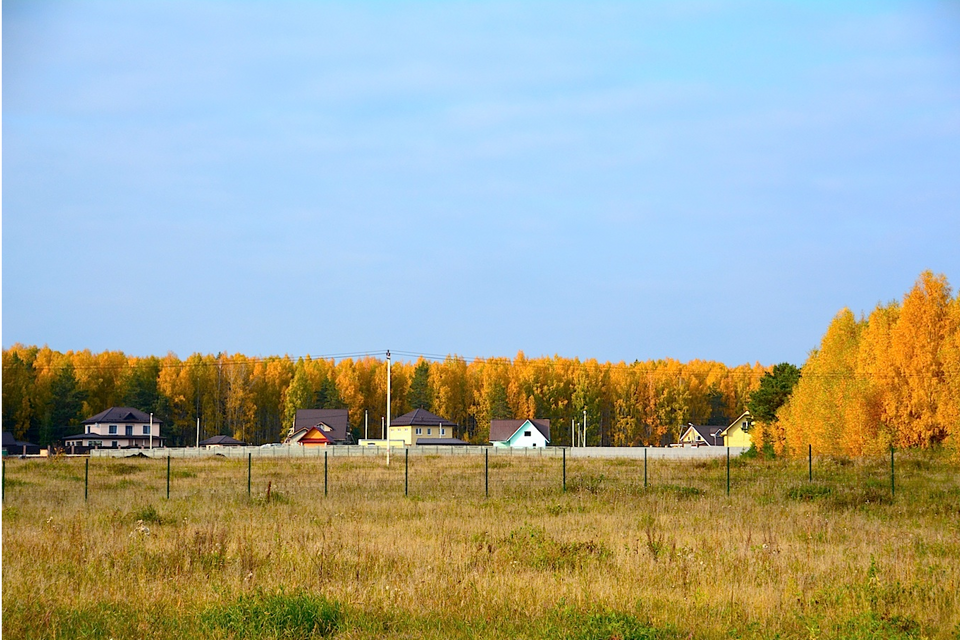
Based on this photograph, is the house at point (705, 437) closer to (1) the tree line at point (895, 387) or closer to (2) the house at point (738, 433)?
(2) the house at point (738, 433)

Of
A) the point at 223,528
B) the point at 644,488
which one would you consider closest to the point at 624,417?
the point at 644,488

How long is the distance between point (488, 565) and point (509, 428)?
93.4 metres

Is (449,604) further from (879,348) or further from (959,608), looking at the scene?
(879,348)

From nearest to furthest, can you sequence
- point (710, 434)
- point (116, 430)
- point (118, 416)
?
point (116, 430), point (118, 416), point (710, 434)

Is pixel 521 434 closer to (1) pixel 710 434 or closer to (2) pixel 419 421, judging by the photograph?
(2) pixel 419 421

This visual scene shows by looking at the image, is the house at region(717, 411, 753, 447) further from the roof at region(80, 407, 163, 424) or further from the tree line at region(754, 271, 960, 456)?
the roof at region(80, 407, 163, 424)

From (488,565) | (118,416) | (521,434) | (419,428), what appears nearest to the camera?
(488,565)

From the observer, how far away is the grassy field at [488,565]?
9.59 metres

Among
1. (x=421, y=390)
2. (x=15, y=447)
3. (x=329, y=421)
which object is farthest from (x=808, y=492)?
(x=421, y=390)

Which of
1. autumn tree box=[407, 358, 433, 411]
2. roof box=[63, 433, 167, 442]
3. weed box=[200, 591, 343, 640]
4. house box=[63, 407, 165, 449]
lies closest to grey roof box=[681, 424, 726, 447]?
autumn tree box=[407, 358, 433, 411]

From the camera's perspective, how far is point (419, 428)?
101875 millimetres

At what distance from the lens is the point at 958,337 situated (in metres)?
45.8

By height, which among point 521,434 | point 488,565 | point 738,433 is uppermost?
point 488,565

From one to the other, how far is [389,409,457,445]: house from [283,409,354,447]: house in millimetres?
6141
